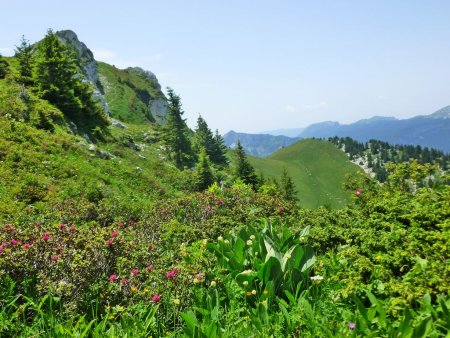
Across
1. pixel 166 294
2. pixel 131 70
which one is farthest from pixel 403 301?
pixel 131 70

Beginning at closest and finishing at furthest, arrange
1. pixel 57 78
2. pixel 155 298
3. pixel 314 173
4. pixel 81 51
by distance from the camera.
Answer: pixel 155 298 < pixel 57 78 < pixel 81 51 < pixel 314 173

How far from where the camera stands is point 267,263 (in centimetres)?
556

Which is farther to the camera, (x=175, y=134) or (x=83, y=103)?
(x=175, y=134)

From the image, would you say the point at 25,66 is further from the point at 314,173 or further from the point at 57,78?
the point at 314,173

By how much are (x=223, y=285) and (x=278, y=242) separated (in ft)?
5.02

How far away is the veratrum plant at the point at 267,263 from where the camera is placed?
559 cm

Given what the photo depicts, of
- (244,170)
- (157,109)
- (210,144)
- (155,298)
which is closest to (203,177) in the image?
(244,170)

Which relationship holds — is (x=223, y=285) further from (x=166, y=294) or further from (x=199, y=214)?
(x=199, y=214)

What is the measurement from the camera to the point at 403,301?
3.96 metres

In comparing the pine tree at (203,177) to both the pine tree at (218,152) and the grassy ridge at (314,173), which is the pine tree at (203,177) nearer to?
the pine tree at (218,152)

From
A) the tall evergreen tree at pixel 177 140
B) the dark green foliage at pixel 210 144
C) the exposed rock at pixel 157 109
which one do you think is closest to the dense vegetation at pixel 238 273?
the tall evergreen tree at pixel 177 140

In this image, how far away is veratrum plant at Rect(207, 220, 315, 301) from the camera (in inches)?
220

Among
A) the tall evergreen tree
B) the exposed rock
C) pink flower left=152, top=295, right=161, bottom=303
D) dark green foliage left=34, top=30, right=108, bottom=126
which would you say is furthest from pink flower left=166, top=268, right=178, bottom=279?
the exposed rock

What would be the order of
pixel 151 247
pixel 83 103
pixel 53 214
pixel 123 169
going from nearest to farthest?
1. pixel 151 247
2. pixel 53 214
3. pixel 123 169
4. pixel 83 103
